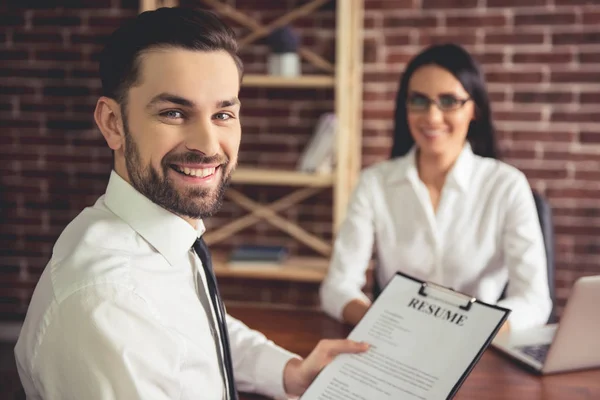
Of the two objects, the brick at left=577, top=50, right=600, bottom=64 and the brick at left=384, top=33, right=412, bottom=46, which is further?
the brick at left=384, top=33, right=412, bottom=46

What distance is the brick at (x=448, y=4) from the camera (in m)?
3.11

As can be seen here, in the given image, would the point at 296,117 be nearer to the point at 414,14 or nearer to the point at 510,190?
the point at 414,14

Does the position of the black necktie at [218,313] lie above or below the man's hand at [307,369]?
above

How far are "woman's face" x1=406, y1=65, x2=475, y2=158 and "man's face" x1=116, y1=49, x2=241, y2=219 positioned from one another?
1126mm

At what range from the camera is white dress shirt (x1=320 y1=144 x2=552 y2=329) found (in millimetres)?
2039

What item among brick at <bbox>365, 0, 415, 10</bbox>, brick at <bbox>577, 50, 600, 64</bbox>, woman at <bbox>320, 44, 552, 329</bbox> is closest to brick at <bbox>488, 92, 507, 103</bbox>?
brick at <bbox>577, 50, 600, 64</bbox>

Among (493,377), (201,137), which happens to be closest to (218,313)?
(201,137)

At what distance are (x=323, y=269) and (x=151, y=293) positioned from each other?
2.21 m

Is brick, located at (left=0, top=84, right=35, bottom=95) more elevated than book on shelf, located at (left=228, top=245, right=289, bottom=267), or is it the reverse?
brick, located at (left=0, top=84, right=35, bottom=95)

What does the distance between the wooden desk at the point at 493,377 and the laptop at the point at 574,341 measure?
0.07 ft

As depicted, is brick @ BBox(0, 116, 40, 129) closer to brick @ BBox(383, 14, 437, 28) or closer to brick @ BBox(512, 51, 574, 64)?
brick @ BBox(383, 14, 437, 28)

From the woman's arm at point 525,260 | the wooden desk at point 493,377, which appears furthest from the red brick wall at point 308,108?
the wooden desk at point 493,377

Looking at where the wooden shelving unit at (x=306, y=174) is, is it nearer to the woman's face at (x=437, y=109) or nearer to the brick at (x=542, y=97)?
the brick at (x=542, y=97)

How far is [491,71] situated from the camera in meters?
3.13
